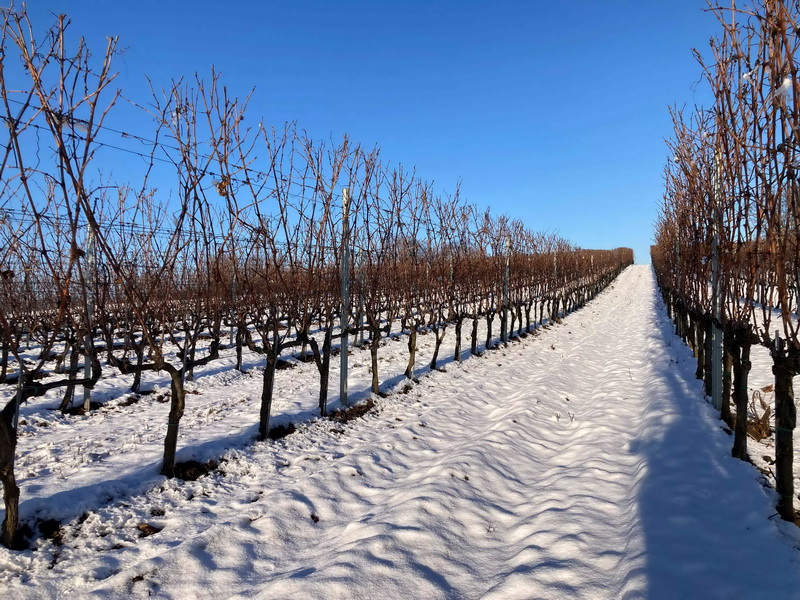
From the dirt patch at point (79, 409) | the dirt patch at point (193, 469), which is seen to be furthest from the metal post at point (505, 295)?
the dirt patch at point (79, 409)

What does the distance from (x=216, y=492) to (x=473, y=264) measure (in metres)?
7.82

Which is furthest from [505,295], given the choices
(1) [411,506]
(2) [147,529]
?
(2) [147,529]

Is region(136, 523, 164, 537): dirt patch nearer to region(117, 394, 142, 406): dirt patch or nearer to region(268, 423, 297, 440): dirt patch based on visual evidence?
region(268, 423, 297, 440): dirt patch

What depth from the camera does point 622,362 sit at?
8531mm

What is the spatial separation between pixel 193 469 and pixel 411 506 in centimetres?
197

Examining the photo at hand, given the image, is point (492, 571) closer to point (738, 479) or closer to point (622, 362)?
point (738, 479)

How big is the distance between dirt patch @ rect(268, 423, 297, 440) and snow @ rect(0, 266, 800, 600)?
15 centimetres

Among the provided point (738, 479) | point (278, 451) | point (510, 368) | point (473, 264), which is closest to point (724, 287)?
point (738, 479)

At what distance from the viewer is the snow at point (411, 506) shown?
2275 millimetres

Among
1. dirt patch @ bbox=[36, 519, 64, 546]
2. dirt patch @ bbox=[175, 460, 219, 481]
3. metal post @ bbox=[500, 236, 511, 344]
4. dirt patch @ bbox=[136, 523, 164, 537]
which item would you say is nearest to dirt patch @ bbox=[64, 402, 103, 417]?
dirt patch @ bbox=[175, 460, 219, 481]

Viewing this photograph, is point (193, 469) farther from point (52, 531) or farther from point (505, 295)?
point (505, 295)

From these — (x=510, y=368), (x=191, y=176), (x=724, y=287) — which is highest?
(x=191, y=176)

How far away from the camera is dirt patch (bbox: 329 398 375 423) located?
5180mm

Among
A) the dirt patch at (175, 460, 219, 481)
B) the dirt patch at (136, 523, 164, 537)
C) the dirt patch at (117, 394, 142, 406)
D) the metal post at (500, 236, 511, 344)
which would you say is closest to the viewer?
the dirt patch at (136, 523, 164, 537)
